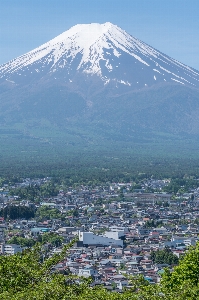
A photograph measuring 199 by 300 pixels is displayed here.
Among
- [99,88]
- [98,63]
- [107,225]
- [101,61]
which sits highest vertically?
[101,61]

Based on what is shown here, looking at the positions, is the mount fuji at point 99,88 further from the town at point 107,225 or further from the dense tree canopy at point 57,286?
the dense tree canopy at point 57,286

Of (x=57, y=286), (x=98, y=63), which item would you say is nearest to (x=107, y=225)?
(x=57, y=286)

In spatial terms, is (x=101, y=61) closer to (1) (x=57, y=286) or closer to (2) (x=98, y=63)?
(2) (x=98, y=63)

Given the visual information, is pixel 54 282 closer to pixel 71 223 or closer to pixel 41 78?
pixel 71 223

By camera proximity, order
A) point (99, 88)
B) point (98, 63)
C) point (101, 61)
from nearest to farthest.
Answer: point (99, 88)
point (101, 61)
point (98, 63)

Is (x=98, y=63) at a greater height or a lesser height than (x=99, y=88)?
greater

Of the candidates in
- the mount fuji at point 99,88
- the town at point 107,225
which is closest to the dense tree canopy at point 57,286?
the town at point 107,225

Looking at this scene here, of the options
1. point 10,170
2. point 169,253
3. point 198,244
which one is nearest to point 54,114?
point 10,170

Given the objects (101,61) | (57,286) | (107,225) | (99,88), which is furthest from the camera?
(101,61)
